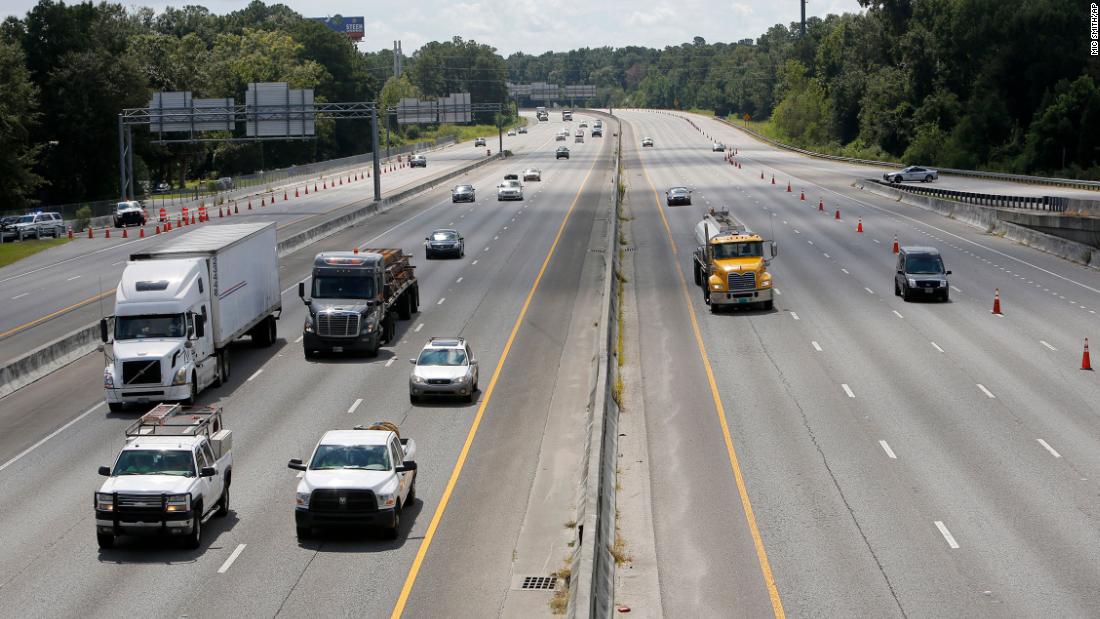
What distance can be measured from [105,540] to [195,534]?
1.48m

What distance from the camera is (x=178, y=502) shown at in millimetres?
21734

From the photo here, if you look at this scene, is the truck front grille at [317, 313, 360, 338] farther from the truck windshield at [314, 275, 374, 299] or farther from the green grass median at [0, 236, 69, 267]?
the green grass median at [0, 236, 69, 267]

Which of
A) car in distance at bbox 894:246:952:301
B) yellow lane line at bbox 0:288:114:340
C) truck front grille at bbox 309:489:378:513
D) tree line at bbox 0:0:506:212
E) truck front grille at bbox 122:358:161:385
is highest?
tree line at bbox 0:0:506:212

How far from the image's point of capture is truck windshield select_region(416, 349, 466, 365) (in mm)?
34156

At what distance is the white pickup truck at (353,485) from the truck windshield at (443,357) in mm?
10411

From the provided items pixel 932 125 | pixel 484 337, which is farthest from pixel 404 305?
pixel 932 125

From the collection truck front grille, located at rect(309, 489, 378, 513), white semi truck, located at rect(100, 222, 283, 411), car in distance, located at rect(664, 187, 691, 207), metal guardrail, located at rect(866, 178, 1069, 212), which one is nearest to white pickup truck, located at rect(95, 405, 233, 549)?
truck front grille, located at rect(309, 489, 378, 513)

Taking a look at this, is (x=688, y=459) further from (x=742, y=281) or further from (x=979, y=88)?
(x=979, y=88)

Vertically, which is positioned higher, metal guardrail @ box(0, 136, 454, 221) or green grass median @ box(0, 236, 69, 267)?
metal guardrail @ box(0, 136, 454, 221)

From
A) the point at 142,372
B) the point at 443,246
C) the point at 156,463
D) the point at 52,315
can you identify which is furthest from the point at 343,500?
the point at 443,246

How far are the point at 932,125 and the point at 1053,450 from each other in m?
124

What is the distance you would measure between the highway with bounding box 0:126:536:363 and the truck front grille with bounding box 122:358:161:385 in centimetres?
1096

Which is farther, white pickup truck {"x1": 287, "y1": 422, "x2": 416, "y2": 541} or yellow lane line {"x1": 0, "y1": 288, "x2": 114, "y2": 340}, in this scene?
yellow lane line {"x1": 0, "y1": 288, "x2": 114, "y2": 340}

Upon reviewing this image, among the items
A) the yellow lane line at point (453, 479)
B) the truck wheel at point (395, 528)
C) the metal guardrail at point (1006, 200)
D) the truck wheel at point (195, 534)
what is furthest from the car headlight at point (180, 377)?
the metal guardrail at point (1006, 200)
